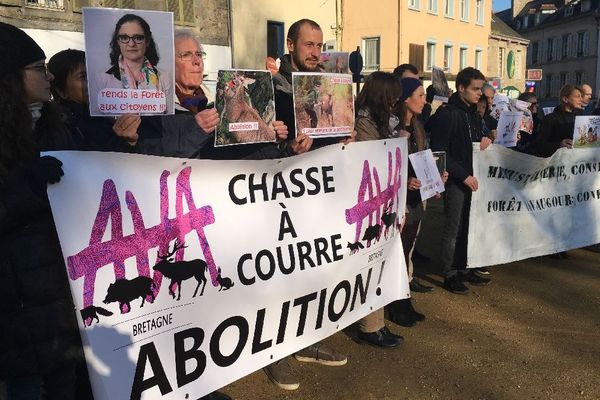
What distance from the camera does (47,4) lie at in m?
12.3

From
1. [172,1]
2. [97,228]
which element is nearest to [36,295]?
[97,228]

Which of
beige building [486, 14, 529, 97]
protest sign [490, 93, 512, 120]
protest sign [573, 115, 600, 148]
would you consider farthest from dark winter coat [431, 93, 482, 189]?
beige building [486, 14, 529, 97]

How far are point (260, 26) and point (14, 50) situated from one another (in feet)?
57.1

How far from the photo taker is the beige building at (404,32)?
2725 cm

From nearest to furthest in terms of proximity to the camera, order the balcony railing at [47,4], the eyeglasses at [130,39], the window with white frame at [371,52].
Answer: the eyeglasses at [130,39] → the balcony railing at [47,4] → the window with white frame at [371,52]

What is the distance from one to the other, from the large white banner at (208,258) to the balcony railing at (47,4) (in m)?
11.7

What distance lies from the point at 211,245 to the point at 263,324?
550 mm

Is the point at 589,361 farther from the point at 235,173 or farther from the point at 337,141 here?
the point at 235,173

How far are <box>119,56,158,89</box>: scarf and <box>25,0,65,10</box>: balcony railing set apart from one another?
39.1 ft

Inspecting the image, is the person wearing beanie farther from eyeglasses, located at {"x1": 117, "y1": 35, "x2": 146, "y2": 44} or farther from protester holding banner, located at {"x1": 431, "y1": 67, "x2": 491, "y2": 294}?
protester holding banner, located at {"x1": 431, "y1": 67, "x2": 491, "y2": 294}

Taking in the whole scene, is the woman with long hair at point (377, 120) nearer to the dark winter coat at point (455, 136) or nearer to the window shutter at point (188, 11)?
the dark winter coat at point (455, 136)

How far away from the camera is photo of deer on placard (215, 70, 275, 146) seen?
2.56 metres

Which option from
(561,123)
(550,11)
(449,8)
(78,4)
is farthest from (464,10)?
(550,11)

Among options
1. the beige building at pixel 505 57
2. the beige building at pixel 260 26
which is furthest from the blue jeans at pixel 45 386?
the beige building at pixel 505 57
